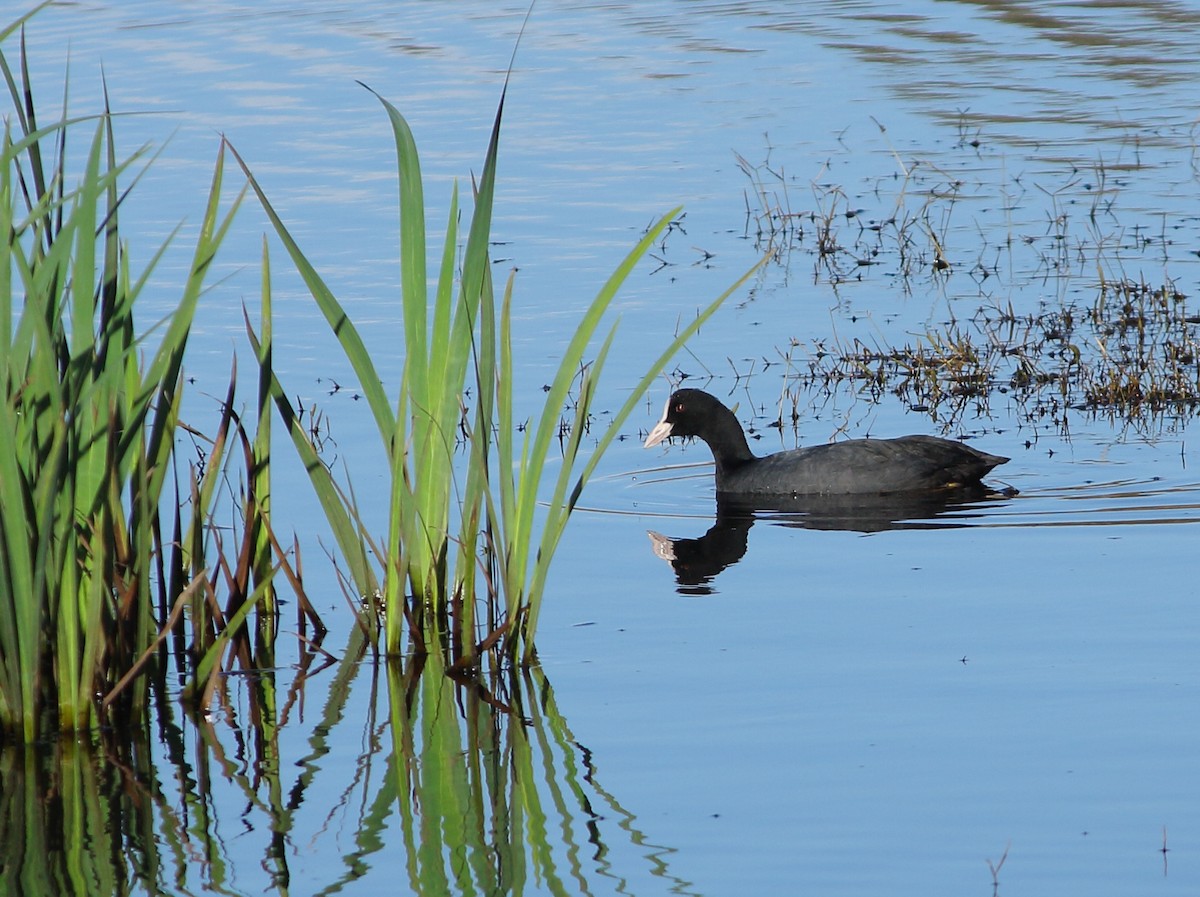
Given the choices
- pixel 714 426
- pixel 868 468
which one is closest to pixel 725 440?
pixel 714 426

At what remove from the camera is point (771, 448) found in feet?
33.2

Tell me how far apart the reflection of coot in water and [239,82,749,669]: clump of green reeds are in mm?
2051

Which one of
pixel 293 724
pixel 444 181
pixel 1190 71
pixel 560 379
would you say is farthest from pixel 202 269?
pixel 1190 71

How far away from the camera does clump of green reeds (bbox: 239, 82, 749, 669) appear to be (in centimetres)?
511

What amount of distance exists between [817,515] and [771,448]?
1.41 metres

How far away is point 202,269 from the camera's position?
16.0ft

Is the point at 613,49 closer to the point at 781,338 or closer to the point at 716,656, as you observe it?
the point at 781,338

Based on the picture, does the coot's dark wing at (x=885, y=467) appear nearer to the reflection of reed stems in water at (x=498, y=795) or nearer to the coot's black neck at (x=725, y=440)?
the coot's black neck at (x=725, y=440)

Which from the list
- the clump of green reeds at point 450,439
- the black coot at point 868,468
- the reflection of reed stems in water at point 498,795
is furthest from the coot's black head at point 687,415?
the reflection of reed stems in water at point 498,795

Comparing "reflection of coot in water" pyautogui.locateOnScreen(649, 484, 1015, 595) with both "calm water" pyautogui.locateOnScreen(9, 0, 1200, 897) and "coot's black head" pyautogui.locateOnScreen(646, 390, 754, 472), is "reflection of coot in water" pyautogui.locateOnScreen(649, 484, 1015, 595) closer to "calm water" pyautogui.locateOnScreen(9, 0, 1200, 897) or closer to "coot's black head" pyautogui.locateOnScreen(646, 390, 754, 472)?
"calm water" pyautogui.locateOnScreen(9, 0, 1200, 897)

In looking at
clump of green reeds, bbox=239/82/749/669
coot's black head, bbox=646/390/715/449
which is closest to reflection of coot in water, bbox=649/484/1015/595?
coot's black head, bbox=646/390/715/449

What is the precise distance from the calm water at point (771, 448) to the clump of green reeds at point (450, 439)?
0.29 metres

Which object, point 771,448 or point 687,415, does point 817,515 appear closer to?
point 687,415

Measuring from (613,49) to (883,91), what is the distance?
4.44m
